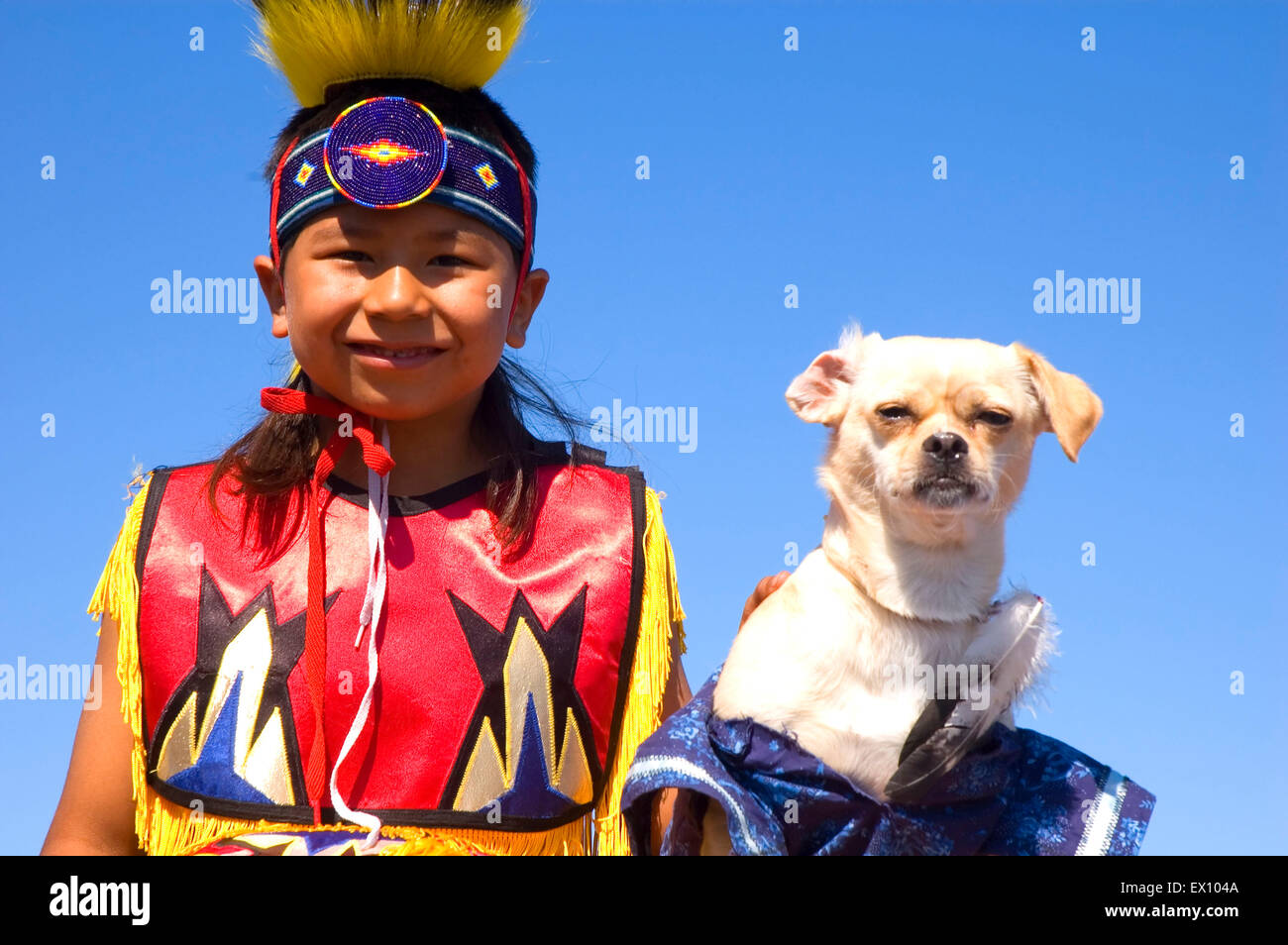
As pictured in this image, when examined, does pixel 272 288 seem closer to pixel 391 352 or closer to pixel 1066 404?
pixel 391 352

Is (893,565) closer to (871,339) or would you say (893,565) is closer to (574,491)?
(871,339)

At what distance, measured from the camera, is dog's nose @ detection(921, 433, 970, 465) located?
332 cm

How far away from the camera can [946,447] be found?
3.32 meters

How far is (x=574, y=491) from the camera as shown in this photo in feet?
13.9

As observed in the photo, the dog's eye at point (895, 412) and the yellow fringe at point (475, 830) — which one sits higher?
the dog's eye at point (895, 412)

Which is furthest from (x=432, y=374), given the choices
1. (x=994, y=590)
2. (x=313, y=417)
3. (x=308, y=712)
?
(x=994, y=590)

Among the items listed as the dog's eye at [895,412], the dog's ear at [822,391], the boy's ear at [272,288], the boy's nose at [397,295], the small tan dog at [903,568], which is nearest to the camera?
the small tan dog at [903,568]

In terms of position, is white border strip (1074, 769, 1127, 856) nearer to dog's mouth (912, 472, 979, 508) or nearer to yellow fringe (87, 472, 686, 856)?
dog's mouth (912, 472, 979, 508)

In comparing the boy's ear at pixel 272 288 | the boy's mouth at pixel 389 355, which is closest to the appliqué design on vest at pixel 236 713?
the boy's mouth at pixel 389 355

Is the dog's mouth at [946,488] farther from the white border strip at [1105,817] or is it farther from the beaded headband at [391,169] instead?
the beaded headband at [391,169]

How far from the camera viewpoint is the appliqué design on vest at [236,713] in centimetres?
373

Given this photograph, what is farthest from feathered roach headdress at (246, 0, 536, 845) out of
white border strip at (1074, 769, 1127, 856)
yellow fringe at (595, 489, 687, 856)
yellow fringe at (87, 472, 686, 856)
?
Answer: white border strip at (1074, 769, 1127, 856)

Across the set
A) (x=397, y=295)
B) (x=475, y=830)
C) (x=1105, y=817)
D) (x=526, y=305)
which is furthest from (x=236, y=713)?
(x=1105, y=817)

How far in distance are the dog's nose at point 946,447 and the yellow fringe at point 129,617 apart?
2266 millimetres
